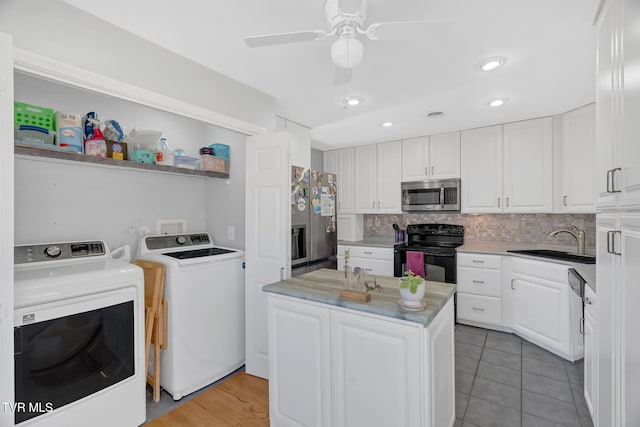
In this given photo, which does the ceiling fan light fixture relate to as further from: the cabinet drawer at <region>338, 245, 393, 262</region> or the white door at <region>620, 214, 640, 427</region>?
the cabinet drawer at <region>338, 245, 393, 262</region>

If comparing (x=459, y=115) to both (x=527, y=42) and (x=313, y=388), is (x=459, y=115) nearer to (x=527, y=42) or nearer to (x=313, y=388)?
(x=527, y=42)

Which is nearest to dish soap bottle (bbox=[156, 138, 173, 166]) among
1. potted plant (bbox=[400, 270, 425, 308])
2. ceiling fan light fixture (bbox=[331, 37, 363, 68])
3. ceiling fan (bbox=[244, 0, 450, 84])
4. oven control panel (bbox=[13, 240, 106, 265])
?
oven control panel (bbox=[13, 240, 106, 265])

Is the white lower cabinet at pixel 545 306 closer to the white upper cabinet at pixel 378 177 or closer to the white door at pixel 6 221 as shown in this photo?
the white upper cabinet at pixel 378 177

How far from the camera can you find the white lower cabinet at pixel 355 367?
1305 millimetres

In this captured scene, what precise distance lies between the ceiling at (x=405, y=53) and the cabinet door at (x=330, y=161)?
61.4 inches

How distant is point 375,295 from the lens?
1.58m

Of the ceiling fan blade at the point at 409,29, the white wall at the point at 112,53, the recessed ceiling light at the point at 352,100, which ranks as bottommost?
→ the ceiling fan blade at the point at 409,29

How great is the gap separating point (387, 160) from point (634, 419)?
11.8 ft

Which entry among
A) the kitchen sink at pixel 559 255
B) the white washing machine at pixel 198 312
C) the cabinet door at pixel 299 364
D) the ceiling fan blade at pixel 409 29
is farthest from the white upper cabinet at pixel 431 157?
the cabinet door at pixel 299 364

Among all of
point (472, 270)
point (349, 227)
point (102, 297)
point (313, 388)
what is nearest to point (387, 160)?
point (349, 227)

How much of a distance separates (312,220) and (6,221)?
212cm

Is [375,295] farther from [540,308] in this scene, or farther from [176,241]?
[540,308]

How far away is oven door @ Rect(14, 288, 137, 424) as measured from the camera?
147 centimetres

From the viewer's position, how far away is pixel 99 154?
6.81 feet
